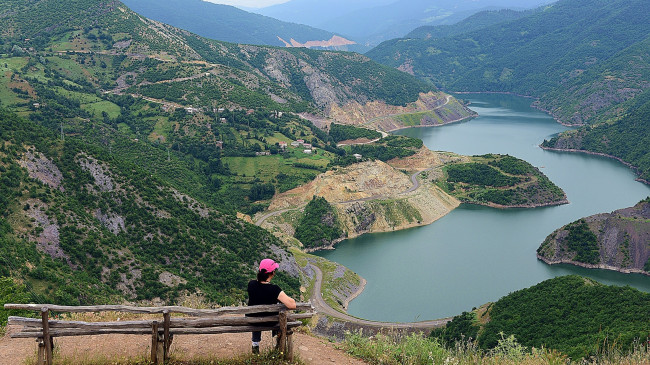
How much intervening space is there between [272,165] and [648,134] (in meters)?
109

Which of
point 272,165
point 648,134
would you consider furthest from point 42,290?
point 648,134

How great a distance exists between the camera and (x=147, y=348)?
13.7m

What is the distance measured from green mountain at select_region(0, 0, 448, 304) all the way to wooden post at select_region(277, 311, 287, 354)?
23517 millimetres

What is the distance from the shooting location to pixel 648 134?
149 m

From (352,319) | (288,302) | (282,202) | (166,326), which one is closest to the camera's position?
(288,302)

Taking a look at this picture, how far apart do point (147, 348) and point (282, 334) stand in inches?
149

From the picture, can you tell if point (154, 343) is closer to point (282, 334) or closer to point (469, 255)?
point (282, 334)

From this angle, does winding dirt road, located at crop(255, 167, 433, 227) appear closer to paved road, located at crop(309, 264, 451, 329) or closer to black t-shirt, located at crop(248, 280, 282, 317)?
paved road, located at crop(309, 264, 451, 329)

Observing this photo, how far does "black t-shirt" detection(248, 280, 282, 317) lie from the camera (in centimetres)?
1254

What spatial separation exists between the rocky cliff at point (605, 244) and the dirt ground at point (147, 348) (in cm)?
7661

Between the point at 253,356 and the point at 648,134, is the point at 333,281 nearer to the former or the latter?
the point at 253,356

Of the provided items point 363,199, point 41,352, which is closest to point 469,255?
point 363,199

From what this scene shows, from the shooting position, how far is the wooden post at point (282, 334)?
12.4 metres

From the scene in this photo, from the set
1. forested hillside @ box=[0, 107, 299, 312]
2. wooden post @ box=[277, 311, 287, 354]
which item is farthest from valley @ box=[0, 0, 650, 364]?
wooden post @ box=[277, 311, 287, 354]
